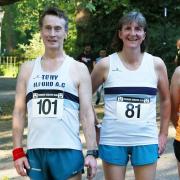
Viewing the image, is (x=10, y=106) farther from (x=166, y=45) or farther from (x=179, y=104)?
(x=179, y=104)

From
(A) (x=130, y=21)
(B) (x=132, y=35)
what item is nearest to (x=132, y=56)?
(B) (x=132, y=35)

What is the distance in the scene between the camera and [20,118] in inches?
149

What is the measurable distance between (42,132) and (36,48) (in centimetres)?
3698

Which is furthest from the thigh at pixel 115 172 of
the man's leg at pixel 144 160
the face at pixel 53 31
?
the face at pixel 53 31

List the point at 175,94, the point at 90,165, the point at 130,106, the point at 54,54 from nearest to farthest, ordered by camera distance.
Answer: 1. the point at 90,165
2. the point at 54,54
3. the point at 130,106
4. the point at 175,94

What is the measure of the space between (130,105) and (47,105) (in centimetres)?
71

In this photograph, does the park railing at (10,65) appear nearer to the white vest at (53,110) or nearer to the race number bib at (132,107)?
the race number bib at (132,107)

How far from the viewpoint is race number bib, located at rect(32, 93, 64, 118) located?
3617 mm

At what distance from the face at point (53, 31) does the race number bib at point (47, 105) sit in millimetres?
351

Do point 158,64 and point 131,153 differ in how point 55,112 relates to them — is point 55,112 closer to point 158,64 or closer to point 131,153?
point 131,153

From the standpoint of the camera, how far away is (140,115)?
4.04 metres

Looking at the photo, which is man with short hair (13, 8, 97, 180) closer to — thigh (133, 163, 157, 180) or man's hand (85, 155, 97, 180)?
man's hand (85, 155, 97, 180)

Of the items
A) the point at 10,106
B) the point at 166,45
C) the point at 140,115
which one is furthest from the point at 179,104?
the point at 166,45

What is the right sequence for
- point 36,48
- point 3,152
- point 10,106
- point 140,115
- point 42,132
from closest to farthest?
1. point 42,132
2. point 140,115
3. point 3,152
4. point 10,106
5. point 36,48
